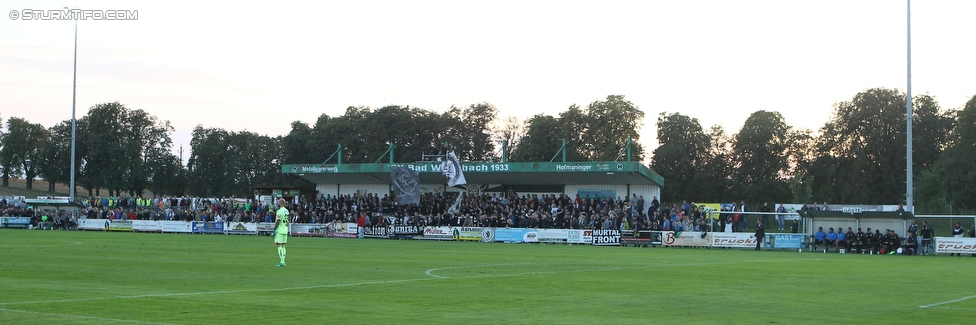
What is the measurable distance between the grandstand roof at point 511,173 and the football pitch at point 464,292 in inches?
1036

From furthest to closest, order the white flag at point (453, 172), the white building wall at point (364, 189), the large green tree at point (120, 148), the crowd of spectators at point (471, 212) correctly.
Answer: the large green tree at point (120, 148) → the white building wall at point (364, 189) → the white flag at point (453, 172) → the crowd of spectators at point (471, 212)

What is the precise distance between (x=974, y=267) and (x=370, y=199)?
37.7 m

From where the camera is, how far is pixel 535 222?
47906mm

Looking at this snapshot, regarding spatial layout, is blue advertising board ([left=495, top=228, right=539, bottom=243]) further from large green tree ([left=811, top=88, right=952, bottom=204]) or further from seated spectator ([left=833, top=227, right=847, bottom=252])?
large green tree ([left=811, top=88, right=952, bottom=204])

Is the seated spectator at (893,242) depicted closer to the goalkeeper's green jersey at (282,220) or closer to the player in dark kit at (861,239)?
the player in dark kit at (861,239)

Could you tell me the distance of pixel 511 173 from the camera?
56.7 meters

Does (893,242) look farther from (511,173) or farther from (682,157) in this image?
(682,157)

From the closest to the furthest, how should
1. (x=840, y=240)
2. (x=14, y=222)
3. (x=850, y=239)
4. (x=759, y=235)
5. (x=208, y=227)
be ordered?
(x=850, y=239), (x=840, y=240), (x=759, y=235), (x=208, y=227), (x=14, y=222)

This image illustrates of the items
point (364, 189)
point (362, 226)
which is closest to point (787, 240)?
point (362, 226)

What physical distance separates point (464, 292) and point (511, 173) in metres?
40.5

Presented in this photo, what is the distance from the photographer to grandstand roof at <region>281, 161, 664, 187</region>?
53.0 m

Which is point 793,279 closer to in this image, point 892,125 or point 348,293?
point 348,293

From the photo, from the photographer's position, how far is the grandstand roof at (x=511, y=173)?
174 ft

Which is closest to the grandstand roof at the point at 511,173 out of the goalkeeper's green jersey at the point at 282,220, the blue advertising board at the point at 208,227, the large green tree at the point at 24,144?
the blue advertising board at the point at 208,227
